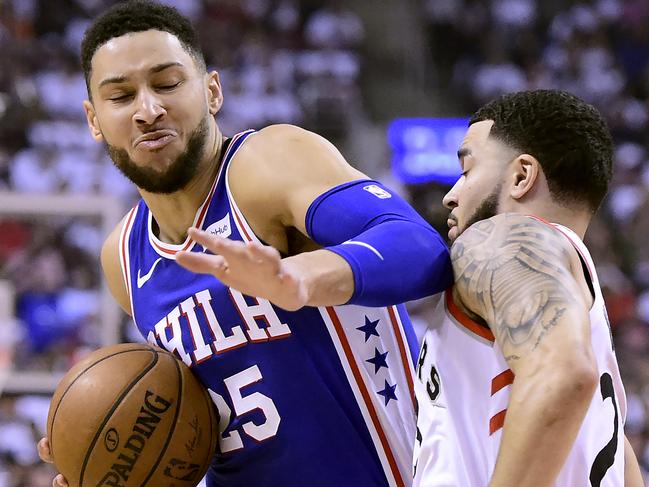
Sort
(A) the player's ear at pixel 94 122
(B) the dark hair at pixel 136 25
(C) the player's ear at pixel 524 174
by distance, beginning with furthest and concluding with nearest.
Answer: (A) the player's ear at pixel 94 122 → (B) the dark hair at pixel 136 25 → (C) the player's ear at pixel 524 174

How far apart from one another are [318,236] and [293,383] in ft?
1.55

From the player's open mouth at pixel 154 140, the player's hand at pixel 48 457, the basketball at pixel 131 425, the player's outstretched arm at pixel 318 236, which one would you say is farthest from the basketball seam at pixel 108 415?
the player's open mouth at pixel 154 140

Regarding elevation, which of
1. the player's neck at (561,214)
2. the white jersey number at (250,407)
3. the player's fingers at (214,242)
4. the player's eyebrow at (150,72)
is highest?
the player's eyebrow at (150,72)

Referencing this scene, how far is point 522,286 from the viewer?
2.17m

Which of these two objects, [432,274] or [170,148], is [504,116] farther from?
[170,148]

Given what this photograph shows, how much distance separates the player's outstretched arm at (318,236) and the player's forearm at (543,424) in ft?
1.65

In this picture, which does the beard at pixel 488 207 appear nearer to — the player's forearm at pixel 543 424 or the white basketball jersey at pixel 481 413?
the white basketball jersey at pixel 481 413

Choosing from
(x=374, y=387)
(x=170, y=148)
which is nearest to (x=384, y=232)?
(x=374, y=387)

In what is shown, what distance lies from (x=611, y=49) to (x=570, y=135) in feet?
39.8

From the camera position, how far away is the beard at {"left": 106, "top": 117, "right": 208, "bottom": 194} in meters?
3.08

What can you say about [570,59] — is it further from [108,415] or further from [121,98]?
[108,415]

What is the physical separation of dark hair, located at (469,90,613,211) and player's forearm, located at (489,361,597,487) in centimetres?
62

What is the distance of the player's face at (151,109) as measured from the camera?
303 cm

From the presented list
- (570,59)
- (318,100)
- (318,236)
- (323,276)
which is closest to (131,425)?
(318,236)
